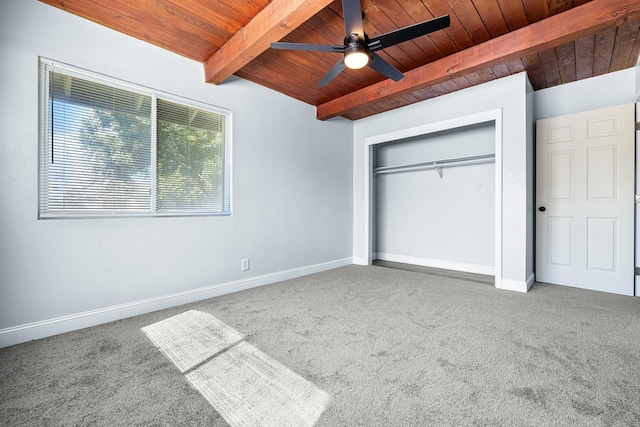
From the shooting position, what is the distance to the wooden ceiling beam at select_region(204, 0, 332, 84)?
1945 mm

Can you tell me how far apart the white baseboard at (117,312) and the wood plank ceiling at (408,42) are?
2305mm

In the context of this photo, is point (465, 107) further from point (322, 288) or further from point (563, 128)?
point (322, 288)

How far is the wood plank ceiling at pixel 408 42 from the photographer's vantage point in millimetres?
2129

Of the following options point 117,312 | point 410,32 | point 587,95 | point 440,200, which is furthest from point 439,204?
point 117,312

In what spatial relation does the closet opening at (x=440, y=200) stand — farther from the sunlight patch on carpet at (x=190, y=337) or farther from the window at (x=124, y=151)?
the sunlight patch on carpet at (x=190, y=337)

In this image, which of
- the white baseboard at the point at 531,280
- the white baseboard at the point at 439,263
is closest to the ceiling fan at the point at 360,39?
the white baseboard at the point at 531,280

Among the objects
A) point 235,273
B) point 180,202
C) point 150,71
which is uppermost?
point 150,71

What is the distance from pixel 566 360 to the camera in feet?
5.56

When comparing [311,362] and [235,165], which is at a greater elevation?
[235,165]

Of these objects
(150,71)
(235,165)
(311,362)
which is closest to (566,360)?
(311,362)

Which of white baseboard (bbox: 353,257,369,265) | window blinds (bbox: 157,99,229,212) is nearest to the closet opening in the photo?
white baseboard (bbox: 353,257,369,265)

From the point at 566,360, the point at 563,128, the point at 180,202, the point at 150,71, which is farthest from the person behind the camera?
the point at 563,128

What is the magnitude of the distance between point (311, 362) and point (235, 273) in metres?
1.79

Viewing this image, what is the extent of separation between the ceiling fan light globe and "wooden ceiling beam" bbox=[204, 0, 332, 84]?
370 millimetres
